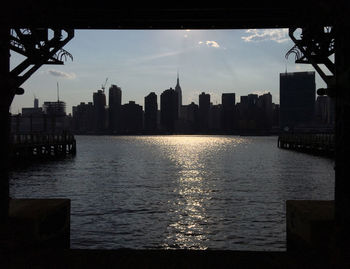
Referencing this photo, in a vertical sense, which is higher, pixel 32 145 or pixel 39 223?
pixel 39 223

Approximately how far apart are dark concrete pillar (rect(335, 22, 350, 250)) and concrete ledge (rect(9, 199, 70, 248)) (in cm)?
717

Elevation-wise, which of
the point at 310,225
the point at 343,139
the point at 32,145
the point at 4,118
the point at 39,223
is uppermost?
the point at 4,118

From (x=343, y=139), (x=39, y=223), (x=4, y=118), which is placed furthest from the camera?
(x=39, y=223)

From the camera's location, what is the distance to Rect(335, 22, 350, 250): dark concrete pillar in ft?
27.2

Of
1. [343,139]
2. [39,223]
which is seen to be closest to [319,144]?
[343,139]

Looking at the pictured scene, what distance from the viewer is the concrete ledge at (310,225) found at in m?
8.87

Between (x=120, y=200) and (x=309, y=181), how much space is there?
23.5 m

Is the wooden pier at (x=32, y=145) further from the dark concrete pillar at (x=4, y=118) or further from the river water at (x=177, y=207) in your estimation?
the dark concrete pillar at (x=4, y=118)

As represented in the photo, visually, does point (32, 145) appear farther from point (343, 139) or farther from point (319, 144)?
point (343, 139)

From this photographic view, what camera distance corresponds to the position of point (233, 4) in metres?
10.3

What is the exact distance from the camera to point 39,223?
9.57m

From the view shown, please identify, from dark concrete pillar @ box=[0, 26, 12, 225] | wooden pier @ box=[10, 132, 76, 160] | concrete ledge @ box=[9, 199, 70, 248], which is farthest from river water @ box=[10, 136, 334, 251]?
wooden pier @ box=[10, 132, 76, 160]

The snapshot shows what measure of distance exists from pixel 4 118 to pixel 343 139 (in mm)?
7847

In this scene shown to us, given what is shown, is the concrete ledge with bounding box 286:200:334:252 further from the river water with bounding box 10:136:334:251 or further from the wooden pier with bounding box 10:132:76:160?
the wooden pier with bounding box 10:132:76:160
